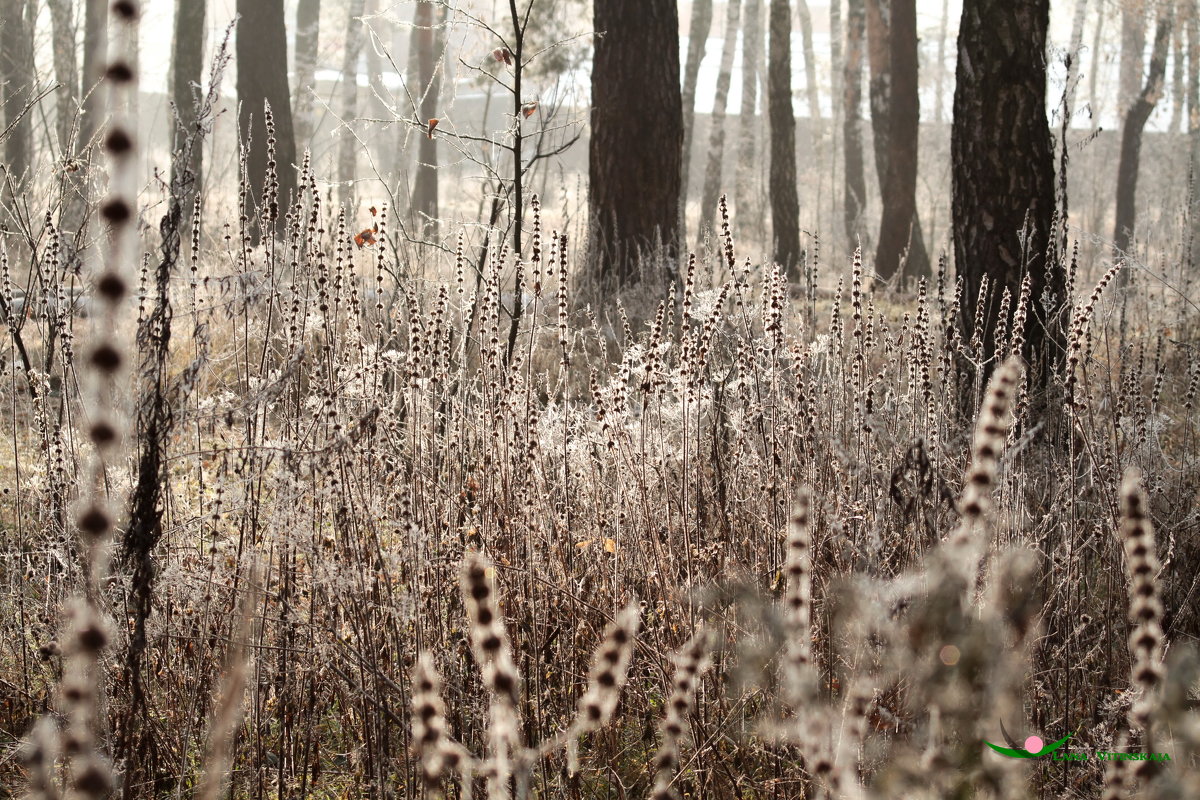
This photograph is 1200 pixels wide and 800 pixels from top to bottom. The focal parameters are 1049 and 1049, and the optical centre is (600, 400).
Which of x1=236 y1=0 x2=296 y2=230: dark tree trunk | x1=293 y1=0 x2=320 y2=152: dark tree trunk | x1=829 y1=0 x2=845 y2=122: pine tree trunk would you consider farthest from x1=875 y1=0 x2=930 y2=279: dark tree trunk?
x1=829 y1=0 x2=845 y2=122: pine tree trunk

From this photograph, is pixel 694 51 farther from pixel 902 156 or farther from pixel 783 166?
pixel 902 156

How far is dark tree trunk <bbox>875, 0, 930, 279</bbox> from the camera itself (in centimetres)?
1143

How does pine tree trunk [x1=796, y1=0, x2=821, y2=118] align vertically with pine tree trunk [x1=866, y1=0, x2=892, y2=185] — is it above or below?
above

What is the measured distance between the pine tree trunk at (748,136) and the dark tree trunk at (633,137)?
850 centimetres

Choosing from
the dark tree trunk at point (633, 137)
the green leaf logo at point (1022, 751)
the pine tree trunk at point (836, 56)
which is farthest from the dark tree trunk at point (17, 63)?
the pine tree trunk at point (836, 56)

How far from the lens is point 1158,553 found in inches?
116

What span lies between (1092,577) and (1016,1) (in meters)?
2.61

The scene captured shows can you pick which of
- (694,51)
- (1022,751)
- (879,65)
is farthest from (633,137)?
(694,51)

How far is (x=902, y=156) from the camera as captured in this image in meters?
11.7

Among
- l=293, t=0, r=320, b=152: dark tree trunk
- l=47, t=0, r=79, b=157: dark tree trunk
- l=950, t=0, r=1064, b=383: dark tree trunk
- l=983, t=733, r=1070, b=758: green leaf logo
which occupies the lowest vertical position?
l=983, t=733, r=1070, b=758: green leaf logo

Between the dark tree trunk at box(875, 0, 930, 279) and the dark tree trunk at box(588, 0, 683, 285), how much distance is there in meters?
4.76

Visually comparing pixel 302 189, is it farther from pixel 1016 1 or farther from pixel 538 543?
pixel 1016 1

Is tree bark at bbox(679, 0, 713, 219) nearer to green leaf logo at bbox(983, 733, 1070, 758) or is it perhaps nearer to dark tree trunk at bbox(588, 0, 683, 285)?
dark tree trunk at bbox(588, 0, 683, 285)

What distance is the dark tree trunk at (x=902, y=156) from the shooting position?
11.4 m
